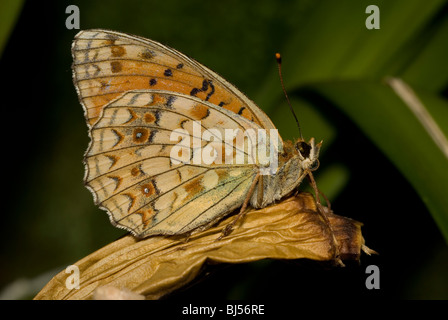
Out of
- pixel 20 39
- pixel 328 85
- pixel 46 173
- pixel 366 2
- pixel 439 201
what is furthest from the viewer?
pixel 46 173

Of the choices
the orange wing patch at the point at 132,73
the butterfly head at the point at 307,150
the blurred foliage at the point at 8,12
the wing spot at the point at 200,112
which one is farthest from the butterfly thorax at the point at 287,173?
the blurred foliage at the point at 8,12

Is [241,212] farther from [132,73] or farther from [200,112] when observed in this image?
[132,73]

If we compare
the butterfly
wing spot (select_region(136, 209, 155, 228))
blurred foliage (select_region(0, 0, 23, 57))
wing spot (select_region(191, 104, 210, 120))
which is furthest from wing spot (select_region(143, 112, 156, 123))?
blurred foliage (select_region(0, 0, 23, 57))

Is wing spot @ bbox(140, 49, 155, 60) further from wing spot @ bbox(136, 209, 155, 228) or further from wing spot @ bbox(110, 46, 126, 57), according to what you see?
wing spot @ bbox(136, 209, 155, 228)

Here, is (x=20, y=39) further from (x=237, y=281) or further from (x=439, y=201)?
(x=439, y=201)

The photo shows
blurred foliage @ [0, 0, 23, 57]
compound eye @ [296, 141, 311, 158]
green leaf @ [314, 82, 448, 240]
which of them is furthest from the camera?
compound eye @ [296, 141, 311, 158]

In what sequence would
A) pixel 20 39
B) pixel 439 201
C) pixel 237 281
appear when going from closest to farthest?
pixel 439 201, pixel 237 281, pixel 20 39
